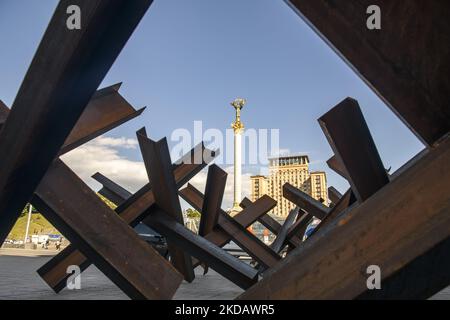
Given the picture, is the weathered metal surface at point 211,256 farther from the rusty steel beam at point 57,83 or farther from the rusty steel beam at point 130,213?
the rusty steel beam at point 57,83

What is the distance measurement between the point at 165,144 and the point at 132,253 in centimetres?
99

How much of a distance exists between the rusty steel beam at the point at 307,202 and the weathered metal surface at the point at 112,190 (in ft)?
9.81

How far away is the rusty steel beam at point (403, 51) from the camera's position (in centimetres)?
117

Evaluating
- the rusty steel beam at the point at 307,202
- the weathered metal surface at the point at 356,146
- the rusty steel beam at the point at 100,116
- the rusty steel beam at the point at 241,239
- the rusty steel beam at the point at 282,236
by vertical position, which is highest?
the rusty steel beam at the point at 100,116

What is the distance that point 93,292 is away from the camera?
16.2ft

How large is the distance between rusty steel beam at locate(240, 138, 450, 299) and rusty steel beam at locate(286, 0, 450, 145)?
154 millimetres

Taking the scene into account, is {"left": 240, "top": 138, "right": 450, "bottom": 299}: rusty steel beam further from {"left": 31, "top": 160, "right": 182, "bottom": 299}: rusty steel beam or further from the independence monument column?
the independence monument column

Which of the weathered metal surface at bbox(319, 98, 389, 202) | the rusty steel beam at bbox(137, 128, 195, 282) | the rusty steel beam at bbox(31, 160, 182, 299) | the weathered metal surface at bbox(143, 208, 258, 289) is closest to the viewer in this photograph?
the weathered metal surface at bbox(319, 98, 389, 202)

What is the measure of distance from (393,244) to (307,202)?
568 centimetres

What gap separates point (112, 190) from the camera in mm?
5863

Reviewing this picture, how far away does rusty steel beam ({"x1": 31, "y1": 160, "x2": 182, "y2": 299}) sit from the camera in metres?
1.69

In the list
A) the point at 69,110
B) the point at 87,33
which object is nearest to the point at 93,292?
the point at 69,110
